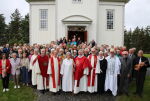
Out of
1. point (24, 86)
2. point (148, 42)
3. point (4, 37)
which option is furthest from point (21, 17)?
point (24, 86)

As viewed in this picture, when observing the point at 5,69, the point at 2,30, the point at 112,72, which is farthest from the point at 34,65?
the point at 2,30

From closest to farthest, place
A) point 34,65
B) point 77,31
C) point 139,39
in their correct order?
point 34,65 < point 77,31 < point 139,39

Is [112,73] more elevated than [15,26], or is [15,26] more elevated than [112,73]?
[15,26]

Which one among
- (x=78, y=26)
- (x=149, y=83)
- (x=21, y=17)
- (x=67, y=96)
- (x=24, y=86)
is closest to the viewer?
(x=67, y=96)

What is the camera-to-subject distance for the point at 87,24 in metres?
25.5

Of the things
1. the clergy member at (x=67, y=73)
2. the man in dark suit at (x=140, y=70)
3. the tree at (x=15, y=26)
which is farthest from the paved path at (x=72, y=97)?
the tree at (x=15, y=26)

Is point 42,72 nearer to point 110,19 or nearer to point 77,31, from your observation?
point 77,31

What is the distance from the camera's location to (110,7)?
27.0m

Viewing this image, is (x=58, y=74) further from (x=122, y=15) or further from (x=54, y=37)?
(x=122, y=15)

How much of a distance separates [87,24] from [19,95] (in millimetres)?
13650

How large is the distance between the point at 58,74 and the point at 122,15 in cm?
1563

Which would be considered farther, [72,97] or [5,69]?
[5,69]

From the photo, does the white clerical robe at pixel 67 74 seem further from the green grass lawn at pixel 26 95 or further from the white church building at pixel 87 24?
the white church building at pixel 87 24

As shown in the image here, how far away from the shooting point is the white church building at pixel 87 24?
83.9ft
